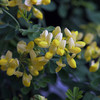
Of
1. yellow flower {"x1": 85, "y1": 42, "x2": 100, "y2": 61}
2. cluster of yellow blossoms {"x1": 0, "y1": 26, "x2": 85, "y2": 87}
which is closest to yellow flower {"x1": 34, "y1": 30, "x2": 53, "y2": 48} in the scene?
cluster of yellow blossoms {"x1": 0, "y1": 26, "x2": 85, "y2": 87}

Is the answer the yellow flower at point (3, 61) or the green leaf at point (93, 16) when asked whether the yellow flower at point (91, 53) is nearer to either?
the yellow flower at point (3, 61)

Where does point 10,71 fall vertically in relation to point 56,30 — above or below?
below

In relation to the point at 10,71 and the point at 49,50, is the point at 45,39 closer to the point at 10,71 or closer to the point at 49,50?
the point at 49,50

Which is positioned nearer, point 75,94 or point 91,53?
point 75,94

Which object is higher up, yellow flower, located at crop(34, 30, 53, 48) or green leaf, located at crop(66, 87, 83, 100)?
yellow flower, located at crop(34, 30, 53, 48)

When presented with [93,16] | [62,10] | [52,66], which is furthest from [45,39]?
[93,16]

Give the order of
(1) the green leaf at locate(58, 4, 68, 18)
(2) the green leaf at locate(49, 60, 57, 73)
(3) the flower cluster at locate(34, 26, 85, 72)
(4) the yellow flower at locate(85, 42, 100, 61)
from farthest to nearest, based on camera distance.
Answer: (1) the green leaf at locate(58, 4, 68, 18) < (4) the yellow flower at locate(85, 42, 100, 61) < (2) the green leaf at locate(49, 60, 57, 73) < (3) the flower cluster at locate(34, 26, 85, 72)

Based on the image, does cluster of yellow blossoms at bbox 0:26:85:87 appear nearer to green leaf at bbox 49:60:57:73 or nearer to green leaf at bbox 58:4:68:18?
green leaf at bbox 49:60:57:73

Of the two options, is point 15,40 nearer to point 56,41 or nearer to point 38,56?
point 38,56

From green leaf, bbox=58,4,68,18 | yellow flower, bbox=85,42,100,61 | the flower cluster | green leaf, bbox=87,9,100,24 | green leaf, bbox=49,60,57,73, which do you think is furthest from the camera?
green leaf, bbox=87,9,100,24

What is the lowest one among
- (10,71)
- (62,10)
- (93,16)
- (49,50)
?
(93,16)

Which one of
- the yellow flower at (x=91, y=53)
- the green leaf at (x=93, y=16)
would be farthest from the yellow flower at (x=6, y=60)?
the green leaf at (x=93, y=16)

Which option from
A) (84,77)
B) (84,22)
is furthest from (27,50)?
(84,22)

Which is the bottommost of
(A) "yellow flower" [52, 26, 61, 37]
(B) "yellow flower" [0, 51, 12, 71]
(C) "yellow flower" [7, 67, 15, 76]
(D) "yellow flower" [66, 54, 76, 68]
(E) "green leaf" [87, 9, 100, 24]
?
(E) "green leaf" [87, 9, 100, 24]
